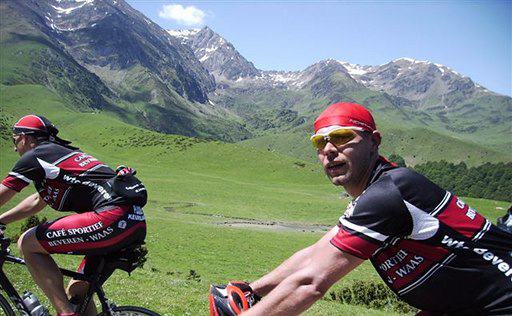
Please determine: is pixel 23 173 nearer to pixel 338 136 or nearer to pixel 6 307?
pixel 6 307

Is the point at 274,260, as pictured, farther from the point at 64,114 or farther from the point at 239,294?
the point at 64,114

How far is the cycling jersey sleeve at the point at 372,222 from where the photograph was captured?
319cm

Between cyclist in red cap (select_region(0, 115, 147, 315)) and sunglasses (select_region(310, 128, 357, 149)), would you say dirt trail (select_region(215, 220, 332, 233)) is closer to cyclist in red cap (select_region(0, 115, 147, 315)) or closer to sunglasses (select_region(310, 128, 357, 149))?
cyclist in red cap (select_region(0, 115, 147, 315))

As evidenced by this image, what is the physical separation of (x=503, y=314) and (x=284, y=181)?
10266 centimetres

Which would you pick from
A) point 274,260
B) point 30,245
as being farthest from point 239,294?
point 274,260

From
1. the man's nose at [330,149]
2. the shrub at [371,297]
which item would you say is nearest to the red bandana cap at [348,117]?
the man's nose at [330,149]

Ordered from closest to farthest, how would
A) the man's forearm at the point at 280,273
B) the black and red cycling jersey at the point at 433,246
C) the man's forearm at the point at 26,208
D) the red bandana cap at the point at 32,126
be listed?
the black and red cycling jersey at the point at 433,246
the man's forearm at the point at 280,273
the red bandana cap at the point at 32,126
the man's forearm at the point at 26,208

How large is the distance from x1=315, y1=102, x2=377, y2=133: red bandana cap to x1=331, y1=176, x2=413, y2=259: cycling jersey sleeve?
2.10 ft

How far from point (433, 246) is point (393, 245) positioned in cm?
32

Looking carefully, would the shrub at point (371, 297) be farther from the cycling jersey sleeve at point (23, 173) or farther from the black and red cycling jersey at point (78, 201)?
the cycling jersey sleeve at point (23, 173)

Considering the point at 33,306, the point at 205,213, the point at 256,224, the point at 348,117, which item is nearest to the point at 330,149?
the point at 348,117

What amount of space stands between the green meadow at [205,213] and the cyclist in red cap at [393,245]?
808 cm

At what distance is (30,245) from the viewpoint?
234 inches

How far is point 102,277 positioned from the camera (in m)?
6.13
